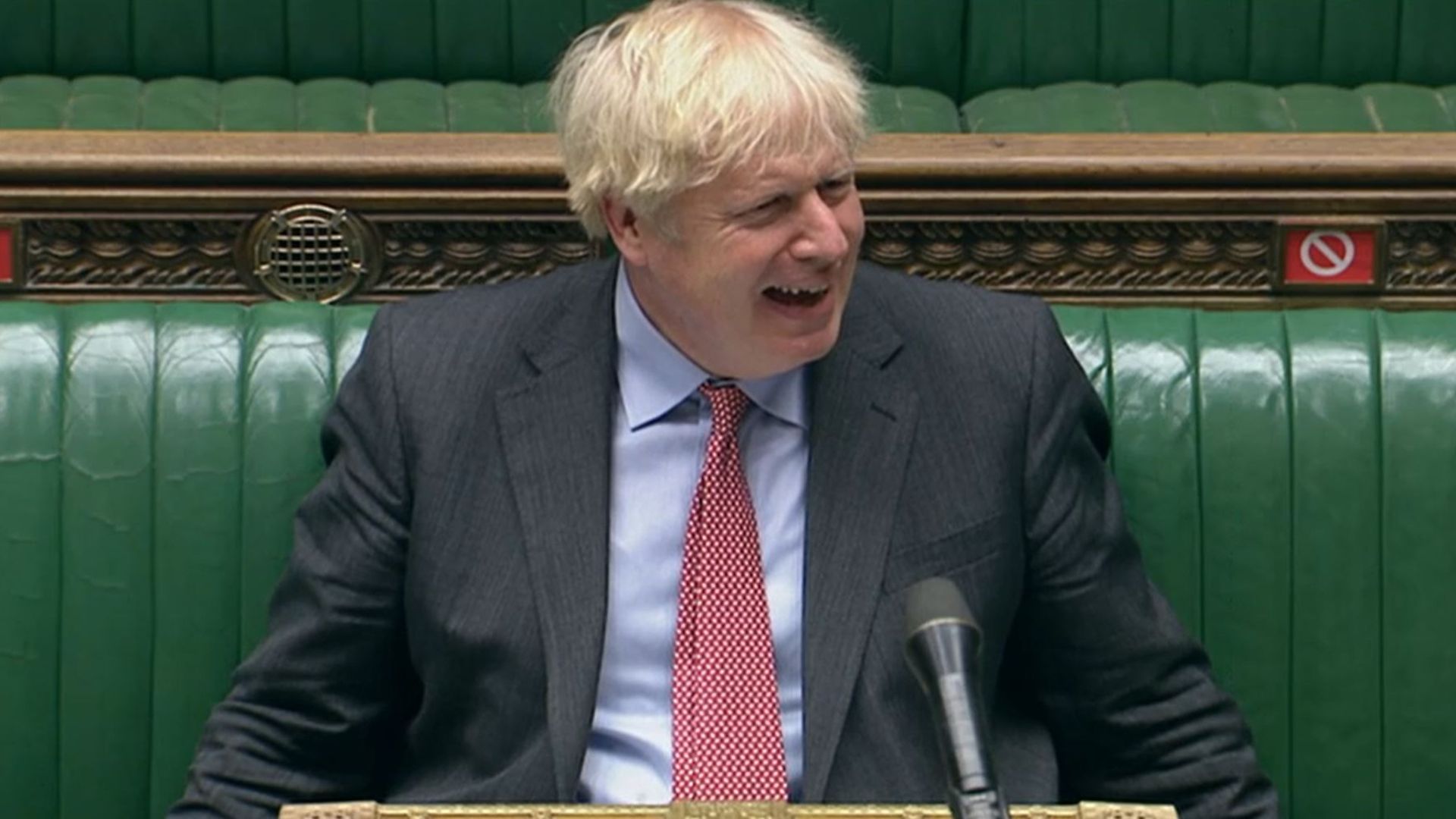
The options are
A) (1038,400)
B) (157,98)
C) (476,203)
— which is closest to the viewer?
(1038,400)

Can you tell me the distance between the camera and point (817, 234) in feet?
5.46

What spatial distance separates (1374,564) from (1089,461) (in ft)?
0.81

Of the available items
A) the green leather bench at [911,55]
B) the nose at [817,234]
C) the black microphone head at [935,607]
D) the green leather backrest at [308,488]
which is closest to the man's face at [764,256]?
the nose at [817,234]

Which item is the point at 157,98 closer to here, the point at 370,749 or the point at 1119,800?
the point at 370,749

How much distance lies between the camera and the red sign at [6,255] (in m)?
2.54

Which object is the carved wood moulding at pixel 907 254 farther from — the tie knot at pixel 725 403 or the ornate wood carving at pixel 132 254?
the tie knot at pixel 725 403

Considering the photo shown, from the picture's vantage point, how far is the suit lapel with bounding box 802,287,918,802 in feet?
5.60

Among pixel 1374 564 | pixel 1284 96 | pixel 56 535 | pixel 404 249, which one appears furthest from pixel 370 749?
pixel 1284 96

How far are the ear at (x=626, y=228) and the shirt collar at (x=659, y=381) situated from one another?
0.17 feet

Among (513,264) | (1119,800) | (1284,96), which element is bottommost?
(1119,800)

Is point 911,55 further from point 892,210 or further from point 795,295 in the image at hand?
point 795,295

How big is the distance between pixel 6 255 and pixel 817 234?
1144 millimetres

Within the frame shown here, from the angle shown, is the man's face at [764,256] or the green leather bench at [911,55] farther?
the green leather bench at [911,55]

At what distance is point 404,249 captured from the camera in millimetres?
2574
